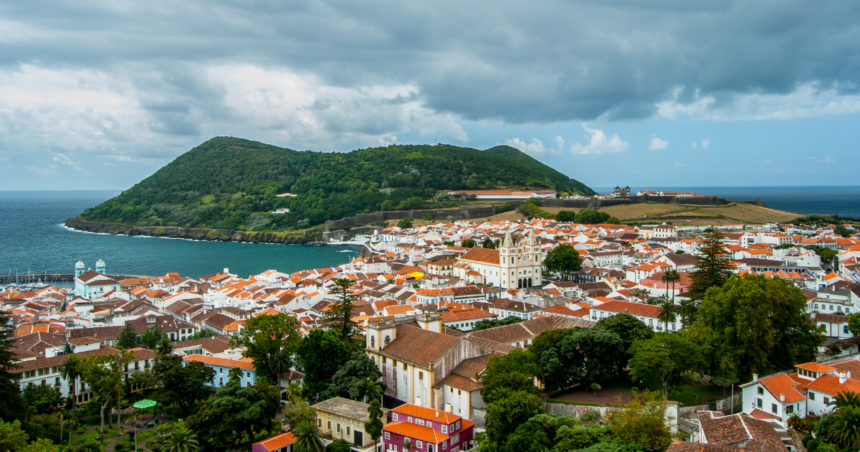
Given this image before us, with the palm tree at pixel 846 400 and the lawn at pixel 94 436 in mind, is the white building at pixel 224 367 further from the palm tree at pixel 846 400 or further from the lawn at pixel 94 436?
the palm tree at pixel 846 400

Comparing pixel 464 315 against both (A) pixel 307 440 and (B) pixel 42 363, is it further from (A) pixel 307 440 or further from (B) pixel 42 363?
(B) pixel 42 363

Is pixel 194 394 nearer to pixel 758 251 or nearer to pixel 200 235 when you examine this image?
pixel 758 251

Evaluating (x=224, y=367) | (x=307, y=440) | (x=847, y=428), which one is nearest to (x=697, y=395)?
(x=847, y=428)

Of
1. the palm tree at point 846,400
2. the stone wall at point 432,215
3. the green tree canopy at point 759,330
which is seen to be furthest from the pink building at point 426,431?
the stone wall at point 432,215

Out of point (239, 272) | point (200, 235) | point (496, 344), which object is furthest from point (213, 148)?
point (496, 344)

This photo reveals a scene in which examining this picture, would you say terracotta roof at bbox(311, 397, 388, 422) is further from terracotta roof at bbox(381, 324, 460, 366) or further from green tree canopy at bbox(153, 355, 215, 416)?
green tree canopy at bbox(153, 355, 215, 416)

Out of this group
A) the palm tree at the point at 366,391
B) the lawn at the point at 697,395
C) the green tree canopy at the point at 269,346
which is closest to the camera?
the lawn at the point at 697,395

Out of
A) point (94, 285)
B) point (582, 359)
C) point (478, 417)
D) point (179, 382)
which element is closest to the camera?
point (478, 417)
